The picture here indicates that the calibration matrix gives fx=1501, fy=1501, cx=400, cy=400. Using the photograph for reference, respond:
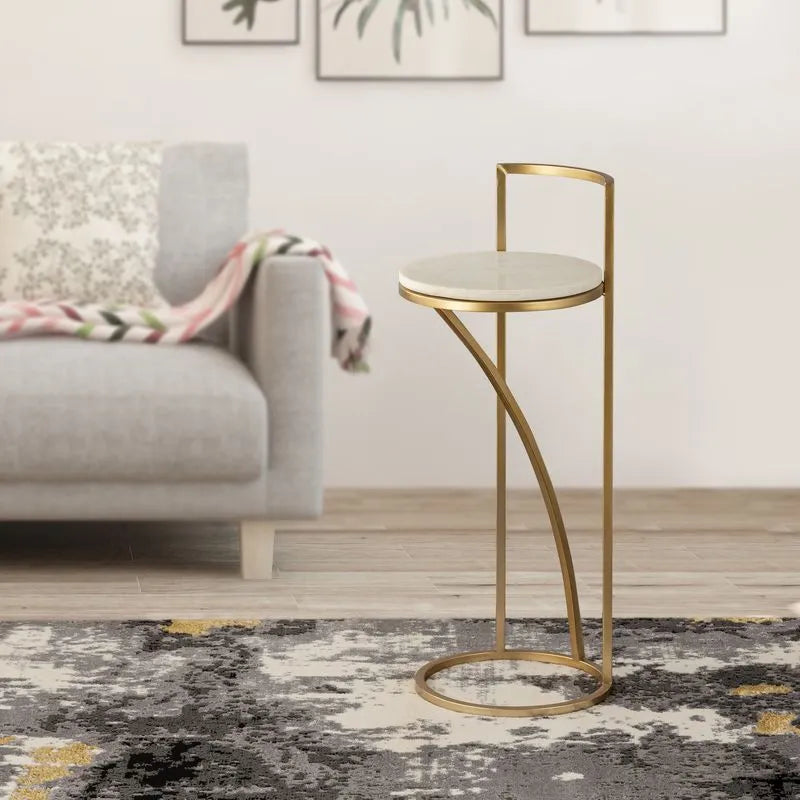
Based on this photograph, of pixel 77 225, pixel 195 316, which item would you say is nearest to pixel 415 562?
pixel 195 316

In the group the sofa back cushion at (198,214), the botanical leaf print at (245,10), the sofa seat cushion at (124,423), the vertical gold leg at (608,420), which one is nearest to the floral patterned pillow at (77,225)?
the sofa back cushion at (198,214)

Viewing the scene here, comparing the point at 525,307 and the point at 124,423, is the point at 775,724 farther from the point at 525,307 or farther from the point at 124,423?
the point at 124,423

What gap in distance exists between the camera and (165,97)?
3.92 metres

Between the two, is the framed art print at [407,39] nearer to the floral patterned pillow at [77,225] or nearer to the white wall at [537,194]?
the white wall at [537,194]

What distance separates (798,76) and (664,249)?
0.58 meters

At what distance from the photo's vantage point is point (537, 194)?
3.97 meters

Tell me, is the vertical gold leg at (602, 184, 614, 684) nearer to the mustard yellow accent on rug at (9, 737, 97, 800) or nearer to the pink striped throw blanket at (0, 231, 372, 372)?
the mustard yellow accent on rug at (9, 737, 97, 800)

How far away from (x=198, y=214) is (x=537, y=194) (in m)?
0.96

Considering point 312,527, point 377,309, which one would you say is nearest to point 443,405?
point 377,309

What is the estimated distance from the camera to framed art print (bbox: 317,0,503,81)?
153 inches

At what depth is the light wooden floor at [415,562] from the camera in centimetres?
288

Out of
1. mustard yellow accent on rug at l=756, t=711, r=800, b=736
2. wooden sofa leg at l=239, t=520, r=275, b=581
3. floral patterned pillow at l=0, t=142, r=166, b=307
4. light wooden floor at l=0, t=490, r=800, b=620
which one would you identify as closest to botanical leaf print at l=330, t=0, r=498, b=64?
floral patterned pillow at l=0, t=142, r=166, b=307

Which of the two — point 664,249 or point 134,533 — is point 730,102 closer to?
point 664,249

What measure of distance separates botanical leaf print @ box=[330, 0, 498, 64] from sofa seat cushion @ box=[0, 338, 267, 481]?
129 cm
